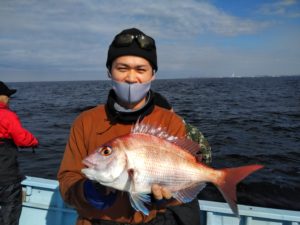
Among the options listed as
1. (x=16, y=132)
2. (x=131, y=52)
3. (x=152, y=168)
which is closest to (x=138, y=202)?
(x=152, y=168)

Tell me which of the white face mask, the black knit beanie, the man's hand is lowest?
the man's hand

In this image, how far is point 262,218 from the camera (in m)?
5.23

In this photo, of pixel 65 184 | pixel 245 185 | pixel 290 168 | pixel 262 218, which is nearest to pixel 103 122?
pixel 65 184

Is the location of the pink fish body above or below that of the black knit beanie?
below

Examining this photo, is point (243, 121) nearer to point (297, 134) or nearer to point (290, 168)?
point (297, 134)

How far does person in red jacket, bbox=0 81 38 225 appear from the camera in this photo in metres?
6.05

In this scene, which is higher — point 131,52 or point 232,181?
point 131,52

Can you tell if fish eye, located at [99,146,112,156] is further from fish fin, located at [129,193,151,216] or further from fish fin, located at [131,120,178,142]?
fish fin, located at [129,193,151,216]

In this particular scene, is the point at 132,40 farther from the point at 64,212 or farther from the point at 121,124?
the point at 64,212

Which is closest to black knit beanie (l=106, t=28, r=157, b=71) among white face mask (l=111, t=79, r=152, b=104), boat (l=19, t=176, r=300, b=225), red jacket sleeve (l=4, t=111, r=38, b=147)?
white face mask (l=111, t=79, r=152, b=104)

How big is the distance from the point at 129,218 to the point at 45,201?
12.2 feet

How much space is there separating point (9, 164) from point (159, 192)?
423 centimetres

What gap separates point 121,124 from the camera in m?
3.41

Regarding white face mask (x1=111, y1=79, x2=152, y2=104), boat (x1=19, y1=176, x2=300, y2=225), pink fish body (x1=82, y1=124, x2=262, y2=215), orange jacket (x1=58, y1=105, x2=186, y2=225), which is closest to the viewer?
pink fish body (x1=82, y1=124, x2=262, y2=215)
